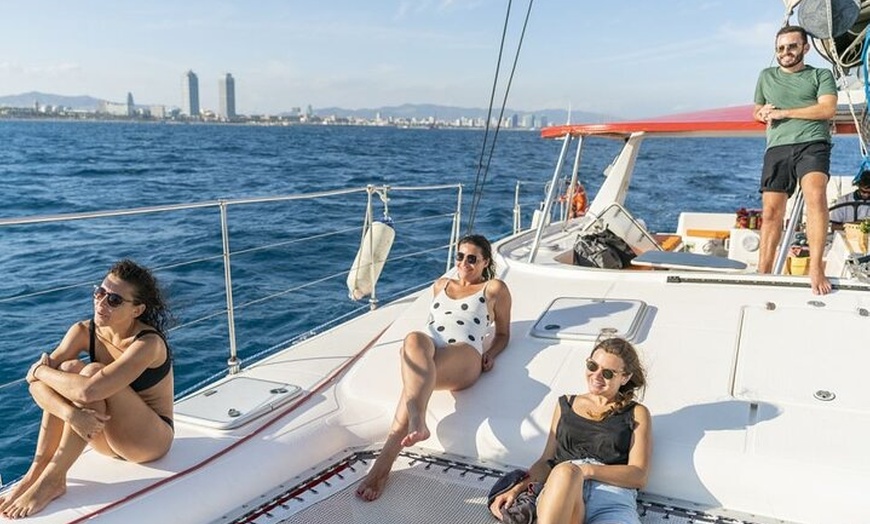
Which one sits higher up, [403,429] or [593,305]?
[593,305]

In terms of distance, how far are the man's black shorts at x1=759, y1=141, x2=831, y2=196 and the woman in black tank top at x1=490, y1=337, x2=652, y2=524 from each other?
1969mm

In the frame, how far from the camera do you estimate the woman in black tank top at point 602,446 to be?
7.93ft

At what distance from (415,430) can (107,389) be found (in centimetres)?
113

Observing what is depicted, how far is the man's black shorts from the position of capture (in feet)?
12.6

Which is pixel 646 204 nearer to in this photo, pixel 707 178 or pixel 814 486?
pixel 707 178

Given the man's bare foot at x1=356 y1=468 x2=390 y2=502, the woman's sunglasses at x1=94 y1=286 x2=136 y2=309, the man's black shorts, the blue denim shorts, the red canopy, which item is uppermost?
the red canopy

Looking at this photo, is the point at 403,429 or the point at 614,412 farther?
the point at 403,429

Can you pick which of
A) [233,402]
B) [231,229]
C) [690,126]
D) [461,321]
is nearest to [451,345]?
[461,321]

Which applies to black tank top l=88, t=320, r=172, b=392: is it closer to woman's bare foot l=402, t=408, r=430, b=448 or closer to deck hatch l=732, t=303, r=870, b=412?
woman's bare foot l=402, t=408, r=430, b=448

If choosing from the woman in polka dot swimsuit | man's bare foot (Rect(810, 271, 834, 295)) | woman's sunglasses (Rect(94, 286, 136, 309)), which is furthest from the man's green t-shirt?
woman's sunglasses (Rect(94, 286, 136, 309))

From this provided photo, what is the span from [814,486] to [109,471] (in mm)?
2525

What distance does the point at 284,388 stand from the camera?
10.9 ft

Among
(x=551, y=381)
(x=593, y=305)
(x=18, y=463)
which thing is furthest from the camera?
(x=18, y=463)

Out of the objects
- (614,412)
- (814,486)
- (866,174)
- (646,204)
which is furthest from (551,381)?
(646,204)
